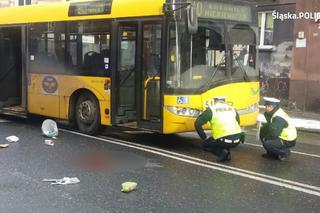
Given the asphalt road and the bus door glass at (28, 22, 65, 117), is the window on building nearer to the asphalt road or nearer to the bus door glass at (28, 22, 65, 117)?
the asphalt road

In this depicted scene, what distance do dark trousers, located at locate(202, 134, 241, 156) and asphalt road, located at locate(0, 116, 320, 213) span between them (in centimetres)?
21

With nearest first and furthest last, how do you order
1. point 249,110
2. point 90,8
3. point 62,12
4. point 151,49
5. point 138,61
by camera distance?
point 151,49 → point 138,61 → point 249,110 → point 90,8 → point 62,12

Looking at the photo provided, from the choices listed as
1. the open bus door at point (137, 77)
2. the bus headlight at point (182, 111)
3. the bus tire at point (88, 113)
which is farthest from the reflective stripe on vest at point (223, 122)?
the bus tire at point (88, 113)

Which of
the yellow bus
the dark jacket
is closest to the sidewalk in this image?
the yellow bus

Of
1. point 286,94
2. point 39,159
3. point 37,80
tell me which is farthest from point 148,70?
point 286,94

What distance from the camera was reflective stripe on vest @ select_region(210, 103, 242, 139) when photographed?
8.70 metres

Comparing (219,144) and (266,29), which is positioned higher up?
(266,29)

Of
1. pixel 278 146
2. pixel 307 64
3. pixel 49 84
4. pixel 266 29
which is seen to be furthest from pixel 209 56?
pixel 266 29

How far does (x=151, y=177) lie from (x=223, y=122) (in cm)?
168

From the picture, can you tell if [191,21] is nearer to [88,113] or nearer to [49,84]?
[88,113]

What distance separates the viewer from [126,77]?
1053 centimetres

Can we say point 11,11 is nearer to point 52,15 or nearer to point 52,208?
point 52,15

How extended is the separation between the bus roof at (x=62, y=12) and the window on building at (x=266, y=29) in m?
8.90

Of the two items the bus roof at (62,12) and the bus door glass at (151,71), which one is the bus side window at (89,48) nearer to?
the bus roof at (62,12)
